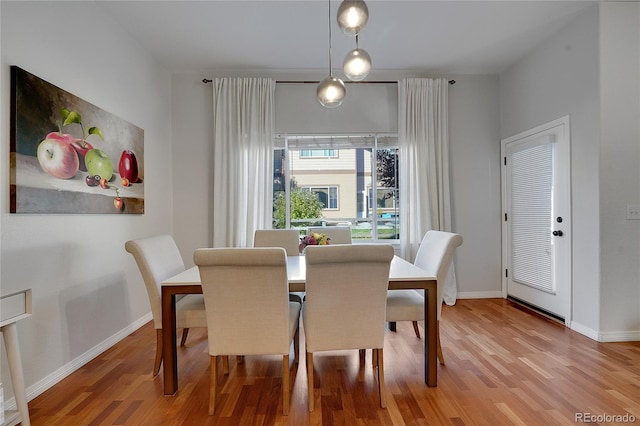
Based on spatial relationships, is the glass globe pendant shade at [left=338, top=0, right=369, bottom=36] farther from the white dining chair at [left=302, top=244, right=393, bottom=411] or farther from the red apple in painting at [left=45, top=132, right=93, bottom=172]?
the red apple in painting at [left=45, top=132, right=93, bottom=172]

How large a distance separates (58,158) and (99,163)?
0.42m

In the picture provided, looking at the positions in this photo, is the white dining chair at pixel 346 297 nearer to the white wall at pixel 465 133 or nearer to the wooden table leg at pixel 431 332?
the wooden table leg at pixel 431 332

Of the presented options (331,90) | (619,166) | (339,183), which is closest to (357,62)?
(331,90)

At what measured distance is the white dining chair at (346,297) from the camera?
1.67m

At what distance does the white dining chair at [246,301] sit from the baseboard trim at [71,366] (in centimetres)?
114

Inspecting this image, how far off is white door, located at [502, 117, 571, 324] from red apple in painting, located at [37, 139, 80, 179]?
4.10m

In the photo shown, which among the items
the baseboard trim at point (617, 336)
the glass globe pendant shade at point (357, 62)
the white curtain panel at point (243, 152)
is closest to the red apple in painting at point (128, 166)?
the white curtain panel at point (243, 152)

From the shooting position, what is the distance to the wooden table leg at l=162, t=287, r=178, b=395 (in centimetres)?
193

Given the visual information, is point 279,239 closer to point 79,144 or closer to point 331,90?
point 331,90

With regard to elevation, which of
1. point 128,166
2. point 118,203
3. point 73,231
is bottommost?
point 73,231

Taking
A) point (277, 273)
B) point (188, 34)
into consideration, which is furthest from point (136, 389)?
point (188, 34)

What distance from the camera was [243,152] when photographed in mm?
3859

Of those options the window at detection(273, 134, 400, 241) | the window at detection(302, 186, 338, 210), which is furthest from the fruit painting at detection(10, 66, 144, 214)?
the window at detection(302, 186, 338, 210)

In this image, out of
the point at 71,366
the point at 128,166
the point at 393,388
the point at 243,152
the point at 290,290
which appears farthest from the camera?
the point at 243,152
